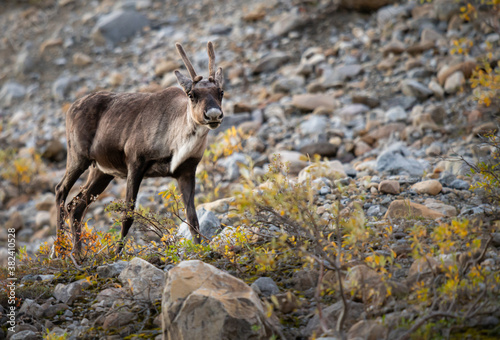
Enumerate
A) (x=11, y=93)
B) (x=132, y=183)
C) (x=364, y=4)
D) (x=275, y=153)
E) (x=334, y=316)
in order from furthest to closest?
(x=11, y=93) → (x=364, y=4) → (x=275, y=153) → (x=132, y=183) → (x=334, y=316)

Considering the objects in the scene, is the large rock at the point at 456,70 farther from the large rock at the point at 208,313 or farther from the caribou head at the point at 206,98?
the large rock at the point at 208,313

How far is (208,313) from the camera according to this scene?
11.3ft

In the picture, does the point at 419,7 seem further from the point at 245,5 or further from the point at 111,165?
the point at 111,165

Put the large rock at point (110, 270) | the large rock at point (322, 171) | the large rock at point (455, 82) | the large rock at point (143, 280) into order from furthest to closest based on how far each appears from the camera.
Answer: the large rock at point (455, 82), the large rock at point (110, 270), the large rock at point (143, 280), the large rock at point (322, 171)

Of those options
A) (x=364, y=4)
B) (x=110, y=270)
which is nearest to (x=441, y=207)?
(x=110, y=270)

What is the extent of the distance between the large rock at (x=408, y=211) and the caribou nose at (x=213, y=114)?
6.72 ft

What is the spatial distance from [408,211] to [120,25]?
14776 millimetres

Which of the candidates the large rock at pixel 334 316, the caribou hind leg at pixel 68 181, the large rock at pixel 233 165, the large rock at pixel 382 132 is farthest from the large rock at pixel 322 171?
the caribou hind leg at pixel 68 181

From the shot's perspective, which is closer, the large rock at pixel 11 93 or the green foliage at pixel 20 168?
the green foliage at pixel 20 168

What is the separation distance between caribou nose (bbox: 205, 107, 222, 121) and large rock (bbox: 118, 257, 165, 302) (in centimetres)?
183

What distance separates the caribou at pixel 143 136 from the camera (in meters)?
6.04

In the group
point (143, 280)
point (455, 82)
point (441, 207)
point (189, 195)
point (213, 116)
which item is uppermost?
point (213, 116)

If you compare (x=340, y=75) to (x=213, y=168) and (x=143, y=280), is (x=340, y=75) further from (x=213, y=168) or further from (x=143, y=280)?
(x=143, y=280)

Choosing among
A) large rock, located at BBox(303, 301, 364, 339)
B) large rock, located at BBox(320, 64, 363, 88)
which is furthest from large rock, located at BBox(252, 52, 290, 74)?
large rock, located at BBox(303, 301, 364, 339)
